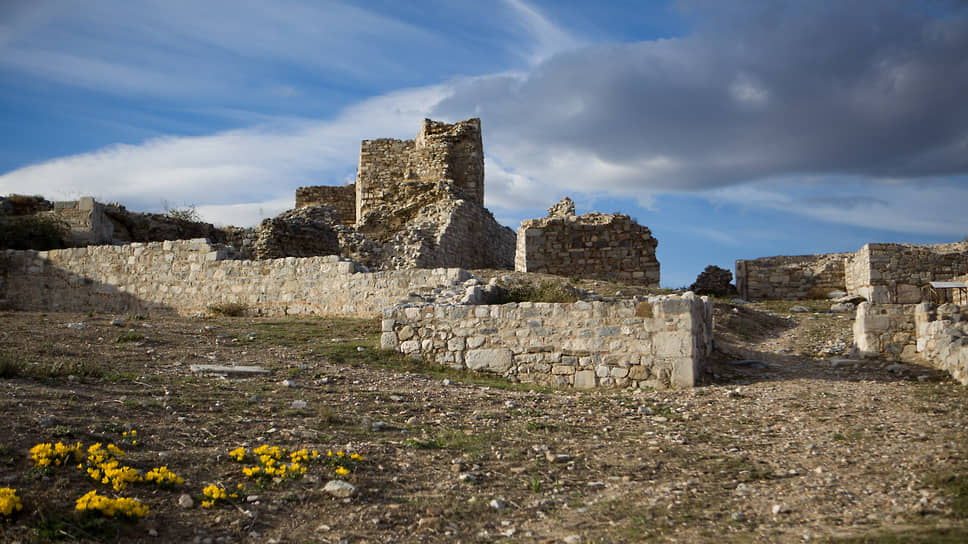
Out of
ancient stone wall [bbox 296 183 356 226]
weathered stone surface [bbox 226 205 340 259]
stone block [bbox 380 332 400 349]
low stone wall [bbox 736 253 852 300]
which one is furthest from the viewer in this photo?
ancient stone wall [bbox 296 183 356 226]

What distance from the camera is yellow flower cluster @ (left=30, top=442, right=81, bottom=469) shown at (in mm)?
4469

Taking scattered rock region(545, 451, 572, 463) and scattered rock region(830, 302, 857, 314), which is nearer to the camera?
scattered rock region(545, 451, 572, 463)

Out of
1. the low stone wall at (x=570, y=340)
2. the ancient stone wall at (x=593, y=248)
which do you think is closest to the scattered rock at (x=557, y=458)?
the low stone wall at (x=570, y=340)

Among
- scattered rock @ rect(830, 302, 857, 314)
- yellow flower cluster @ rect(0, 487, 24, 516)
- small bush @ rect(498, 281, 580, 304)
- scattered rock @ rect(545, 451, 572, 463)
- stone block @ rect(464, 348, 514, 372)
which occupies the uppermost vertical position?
small bush @ rect(498, 281, 580, 304)

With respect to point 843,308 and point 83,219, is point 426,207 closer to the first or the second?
point 83,219

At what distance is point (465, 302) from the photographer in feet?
34.4

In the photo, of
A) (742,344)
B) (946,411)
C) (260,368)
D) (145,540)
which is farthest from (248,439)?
(742,344)

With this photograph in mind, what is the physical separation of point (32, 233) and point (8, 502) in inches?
836

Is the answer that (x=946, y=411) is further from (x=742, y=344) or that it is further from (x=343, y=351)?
(x=343, y=351)

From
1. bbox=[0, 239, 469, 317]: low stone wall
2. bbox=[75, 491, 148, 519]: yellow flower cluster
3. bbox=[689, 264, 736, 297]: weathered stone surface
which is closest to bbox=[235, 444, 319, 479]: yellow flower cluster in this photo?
bbox=[75, 491, 148, 519]: yellow flower cluster

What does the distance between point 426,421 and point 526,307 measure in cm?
309

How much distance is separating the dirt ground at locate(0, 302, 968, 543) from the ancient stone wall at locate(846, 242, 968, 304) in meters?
12.5

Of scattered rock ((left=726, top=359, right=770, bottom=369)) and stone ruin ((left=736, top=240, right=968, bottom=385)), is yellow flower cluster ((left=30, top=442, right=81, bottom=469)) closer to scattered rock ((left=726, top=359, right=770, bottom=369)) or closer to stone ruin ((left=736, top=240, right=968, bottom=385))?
scattered rock ((left=726, top=359, right=770, bottom=369))

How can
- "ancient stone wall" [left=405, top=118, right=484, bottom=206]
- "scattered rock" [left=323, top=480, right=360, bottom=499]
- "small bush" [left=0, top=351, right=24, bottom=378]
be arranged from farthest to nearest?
"ancient stone wall" [left=405, top=118, right=484, bottom=206] → "small bush" [left=0, top=351, right=24, bottom=378] → "scattered rock" [left=323, top=480, right=360, bottom=499]
